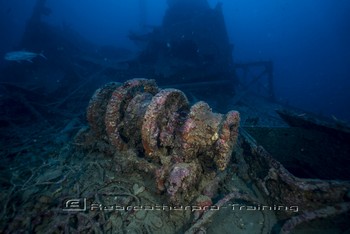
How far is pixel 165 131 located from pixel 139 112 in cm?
70

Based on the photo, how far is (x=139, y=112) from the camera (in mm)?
4285

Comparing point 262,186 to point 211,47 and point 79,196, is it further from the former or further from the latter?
point 211,47

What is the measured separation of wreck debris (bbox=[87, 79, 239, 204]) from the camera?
140 inches

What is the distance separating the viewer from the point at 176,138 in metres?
3.80

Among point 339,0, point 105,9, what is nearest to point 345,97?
point 339,0

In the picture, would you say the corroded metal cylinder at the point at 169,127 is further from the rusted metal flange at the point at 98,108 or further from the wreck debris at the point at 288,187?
the wreck debris at the point at 288,187

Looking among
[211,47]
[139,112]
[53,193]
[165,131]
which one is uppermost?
[211,47]

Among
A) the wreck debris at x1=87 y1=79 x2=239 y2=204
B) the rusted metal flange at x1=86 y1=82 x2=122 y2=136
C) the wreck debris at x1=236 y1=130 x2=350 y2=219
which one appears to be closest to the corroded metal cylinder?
the wreck debris at x1=87 y1=79 x2=239 y2=204

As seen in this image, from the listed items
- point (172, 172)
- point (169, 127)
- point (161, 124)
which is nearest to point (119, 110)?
point (161, 124)

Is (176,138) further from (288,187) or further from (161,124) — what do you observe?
(288,187)

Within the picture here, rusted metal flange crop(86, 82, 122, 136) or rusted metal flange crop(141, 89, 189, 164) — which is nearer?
rusted metal flange crop(141, 89, 189, 164)

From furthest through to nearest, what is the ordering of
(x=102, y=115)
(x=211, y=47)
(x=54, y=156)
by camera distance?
1. (x=211, y=47)
2. (x=54, y=156)
3. (x=102, y=115)

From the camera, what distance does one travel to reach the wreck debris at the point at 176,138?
354cm

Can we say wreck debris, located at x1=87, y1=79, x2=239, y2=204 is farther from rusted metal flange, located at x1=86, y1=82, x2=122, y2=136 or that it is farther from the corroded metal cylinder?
rusted metal flange, located at x1=86, y1=82, x2=122, y2=136
